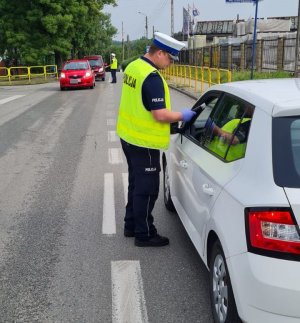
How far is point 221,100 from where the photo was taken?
3908 millimetres

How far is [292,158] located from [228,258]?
66 cm

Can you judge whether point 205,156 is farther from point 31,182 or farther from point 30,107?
point 30,107

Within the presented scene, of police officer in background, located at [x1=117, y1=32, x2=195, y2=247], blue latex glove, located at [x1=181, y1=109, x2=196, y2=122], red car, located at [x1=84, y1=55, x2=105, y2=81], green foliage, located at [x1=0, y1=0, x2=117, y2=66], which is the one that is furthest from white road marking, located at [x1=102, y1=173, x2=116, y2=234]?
green foliage, located at [x1=0, y1=0, x2=117, y2=66]

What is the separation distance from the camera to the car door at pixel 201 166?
320cm

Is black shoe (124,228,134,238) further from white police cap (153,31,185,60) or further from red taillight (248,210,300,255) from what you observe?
red taillight (248,210,300,255)

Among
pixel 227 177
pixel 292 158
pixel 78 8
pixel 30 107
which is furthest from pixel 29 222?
pixel 78 8

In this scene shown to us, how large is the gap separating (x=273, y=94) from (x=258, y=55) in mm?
25536

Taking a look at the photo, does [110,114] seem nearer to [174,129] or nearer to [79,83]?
[174,129]

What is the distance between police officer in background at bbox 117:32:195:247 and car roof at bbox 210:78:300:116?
54 centimetres

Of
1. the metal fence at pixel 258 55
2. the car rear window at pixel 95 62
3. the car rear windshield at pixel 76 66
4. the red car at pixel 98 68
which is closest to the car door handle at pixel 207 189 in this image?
the metal fence at pixel 258 55

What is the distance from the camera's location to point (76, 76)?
1022 inches

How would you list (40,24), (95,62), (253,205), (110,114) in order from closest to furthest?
(253,205)
(110,114)
(95,62)
(40,24)

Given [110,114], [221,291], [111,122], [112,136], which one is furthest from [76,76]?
[221,291]

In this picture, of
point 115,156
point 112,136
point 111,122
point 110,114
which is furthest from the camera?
point 110,114
